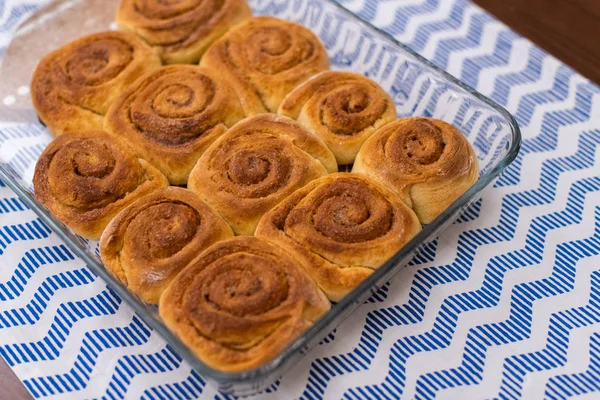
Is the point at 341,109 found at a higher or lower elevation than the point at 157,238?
higher

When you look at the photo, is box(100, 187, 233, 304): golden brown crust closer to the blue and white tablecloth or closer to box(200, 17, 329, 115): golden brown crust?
Answer: the blue and white tablecloth

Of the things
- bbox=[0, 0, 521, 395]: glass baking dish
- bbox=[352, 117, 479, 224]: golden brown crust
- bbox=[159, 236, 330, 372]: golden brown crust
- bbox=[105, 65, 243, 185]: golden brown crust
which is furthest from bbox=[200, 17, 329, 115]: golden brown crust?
bbox=[159, 236, 330, 372]: golden brown crust

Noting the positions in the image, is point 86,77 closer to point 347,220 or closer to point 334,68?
point 334,68

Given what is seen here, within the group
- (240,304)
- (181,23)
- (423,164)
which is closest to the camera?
(240,304)

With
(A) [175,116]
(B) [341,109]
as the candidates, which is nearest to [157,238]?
(A) [175,116]

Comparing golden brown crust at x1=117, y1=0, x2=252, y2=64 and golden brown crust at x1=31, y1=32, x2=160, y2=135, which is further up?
golden brown crust at x1=117, y1=0, x2=252, y2=64

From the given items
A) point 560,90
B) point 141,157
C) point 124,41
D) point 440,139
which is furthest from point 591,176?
point 124,41

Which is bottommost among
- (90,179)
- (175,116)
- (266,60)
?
(90,179)
